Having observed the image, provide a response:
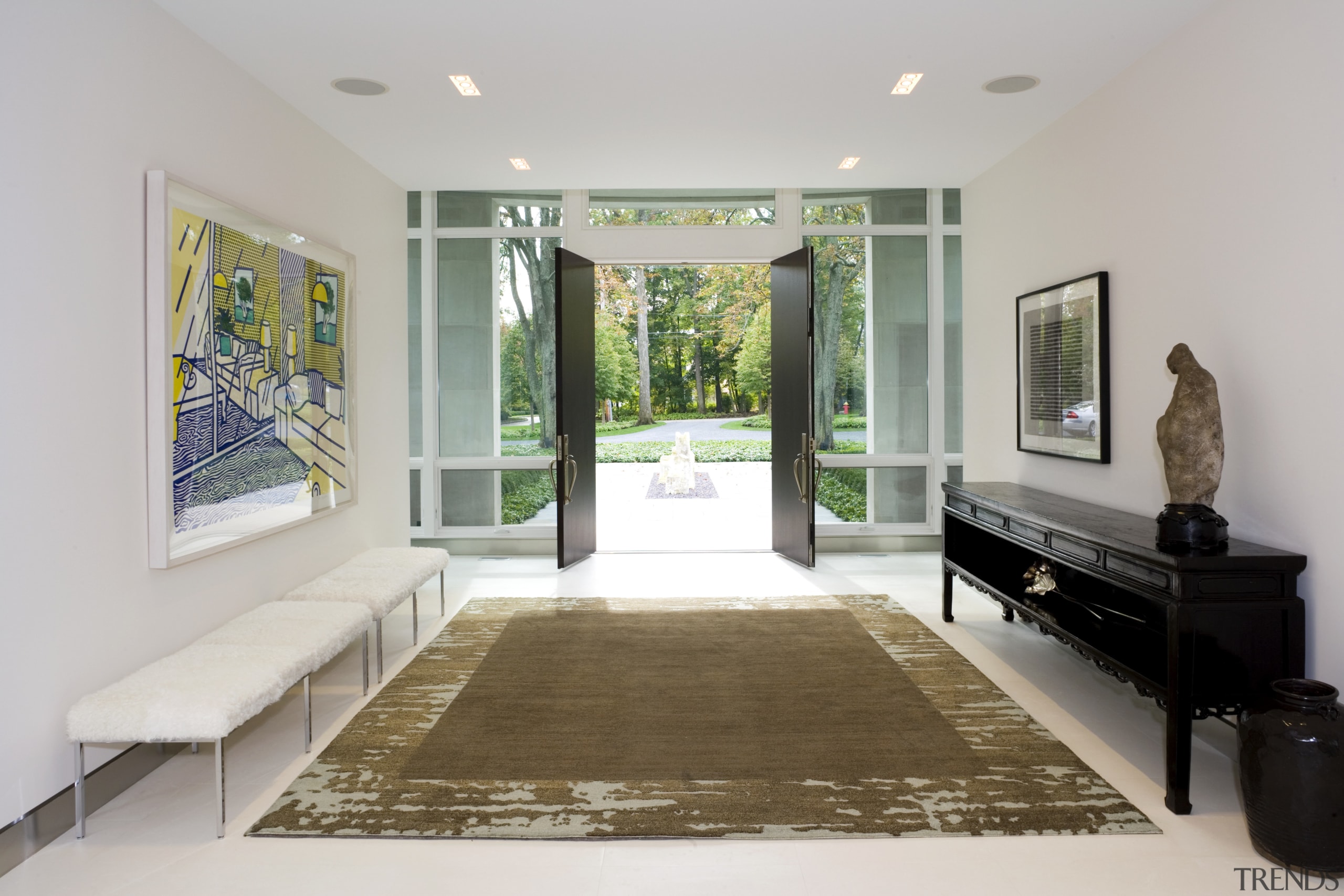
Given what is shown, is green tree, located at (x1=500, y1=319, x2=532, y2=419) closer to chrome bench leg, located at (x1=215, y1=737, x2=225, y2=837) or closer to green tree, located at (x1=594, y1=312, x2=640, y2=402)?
chrome bench leg, located at (x1=215, y1=737, x2=225, y2=837)

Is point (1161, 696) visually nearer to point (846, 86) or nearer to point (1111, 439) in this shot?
point (1111, 439)

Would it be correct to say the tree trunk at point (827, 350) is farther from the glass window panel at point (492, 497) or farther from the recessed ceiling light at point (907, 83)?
the recessed ceiling light at point (907, 83)

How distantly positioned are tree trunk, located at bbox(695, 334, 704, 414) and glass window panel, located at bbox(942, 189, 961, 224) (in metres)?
7.90

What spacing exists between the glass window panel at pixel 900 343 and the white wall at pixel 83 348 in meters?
4.67

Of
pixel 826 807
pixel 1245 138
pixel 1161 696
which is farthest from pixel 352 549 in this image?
pixel 1245 138

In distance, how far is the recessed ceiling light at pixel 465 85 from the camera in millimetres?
3863

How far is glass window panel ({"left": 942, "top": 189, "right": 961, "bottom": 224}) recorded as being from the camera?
21.6 ft

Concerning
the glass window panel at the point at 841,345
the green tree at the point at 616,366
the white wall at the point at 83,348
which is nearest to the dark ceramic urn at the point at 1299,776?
the white wall at the point at 83,348

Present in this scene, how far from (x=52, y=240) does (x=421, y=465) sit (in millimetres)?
4202

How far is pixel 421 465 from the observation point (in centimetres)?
658

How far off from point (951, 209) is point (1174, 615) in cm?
476

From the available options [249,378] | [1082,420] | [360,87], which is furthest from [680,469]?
[249,378]

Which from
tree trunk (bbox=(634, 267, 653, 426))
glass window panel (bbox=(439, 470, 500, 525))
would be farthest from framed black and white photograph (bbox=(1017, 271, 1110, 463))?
tree trunk (bbox=(634, 267, 653, 426))

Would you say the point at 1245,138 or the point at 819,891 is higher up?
the point at 1245,138
